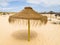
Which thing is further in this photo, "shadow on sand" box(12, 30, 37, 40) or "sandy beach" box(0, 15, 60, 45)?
"shadow on sand" box(12, 30, 37, 40)

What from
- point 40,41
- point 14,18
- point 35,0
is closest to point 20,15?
point 14,18

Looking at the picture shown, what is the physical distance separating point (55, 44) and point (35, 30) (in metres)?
0.90

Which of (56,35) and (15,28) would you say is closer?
(56,35)

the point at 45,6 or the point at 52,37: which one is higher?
the point at 45,6

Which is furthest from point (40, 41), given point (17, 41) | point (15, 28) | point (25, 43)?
point (15, 28)

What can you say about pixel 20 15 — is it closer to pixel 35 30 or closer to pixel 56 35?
pixel 35 30

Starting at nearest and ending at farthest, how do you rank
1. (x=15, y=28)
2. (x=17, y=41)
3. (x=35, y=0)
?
1. (x=17, y=41)
2. (x=15, y=28)
3. (x=35, y=0)

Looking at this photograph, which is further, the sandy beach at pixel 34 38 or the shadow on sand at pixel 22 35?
the shadow on sand at pixel 22 35

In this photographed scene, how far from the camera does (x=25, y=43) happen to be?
232 centimetres

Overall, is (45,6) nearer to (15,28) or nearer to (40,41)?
(15,28)

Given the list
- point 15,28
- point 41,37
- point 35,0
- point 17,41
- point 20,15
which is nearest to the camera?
point 20,15

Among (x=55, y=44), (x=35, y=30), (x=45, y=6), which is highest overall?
(x=45, y=6)

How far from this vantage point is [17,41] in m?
2.40

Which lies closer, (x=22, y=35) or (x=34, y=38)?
(x=34, y=38)
